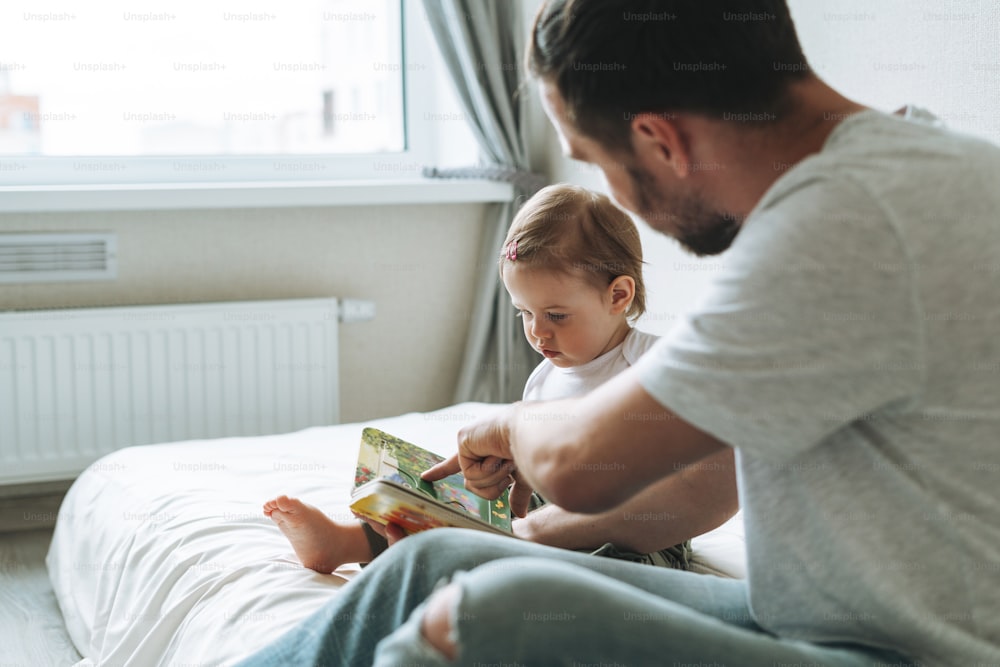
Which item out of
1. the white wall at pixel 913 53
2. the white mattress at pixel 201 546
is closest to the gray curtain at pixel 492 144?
the white mattress at pixel 201 546

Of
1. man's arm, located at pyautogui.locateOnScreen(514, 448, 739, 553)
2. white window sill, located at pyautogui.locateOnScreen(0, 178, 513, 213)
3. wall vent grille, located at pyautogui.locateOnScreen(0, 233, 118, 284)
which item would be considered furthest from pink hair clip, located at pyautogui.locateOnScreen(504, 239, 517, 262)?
wall vent grille, located at pyautogui.locateOnScreen(0, 233, 118, 284)

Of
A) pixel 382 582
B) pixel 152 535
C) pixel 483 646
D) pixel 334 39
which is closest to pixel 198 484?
pixel 152 535

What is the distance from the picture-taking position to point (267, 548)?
61.2 inches

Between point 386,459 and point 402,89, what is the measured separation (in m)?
A: 1.94

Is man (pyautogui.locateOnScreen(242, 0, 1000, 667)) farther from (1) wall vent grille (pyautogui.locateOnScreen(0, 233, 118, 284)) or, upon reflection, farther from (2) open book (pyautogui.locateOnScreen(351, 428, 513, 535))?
(1) wall vent grille (pyautogui.locateOnScreen(0, 233, 118, 284))

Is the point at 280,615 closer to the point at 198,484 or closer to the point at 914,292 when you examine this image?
the point at 198,484

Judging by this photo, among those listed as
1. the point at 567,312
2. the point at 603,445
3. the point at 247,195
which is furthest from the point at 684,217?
the point at 247,195

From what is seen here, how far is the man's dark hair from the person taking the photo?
3.02 ft

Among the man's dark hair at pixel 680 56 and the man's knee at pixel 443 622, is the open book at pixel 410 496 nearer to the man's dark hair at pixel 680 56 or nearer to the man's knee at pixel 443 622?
the man's knee at pixel 443 622

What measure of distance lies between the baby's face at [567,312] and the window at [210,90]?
1.53 meters

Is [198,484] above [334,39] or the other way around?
the other way around

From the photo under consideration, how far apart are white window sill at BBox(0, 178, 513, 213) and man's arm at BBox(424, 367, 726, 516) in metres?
1.74

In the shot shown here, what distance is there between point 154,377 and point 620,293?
4.90 ft

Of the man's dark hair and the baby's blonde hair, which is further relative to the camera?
the baby's blonde hair
